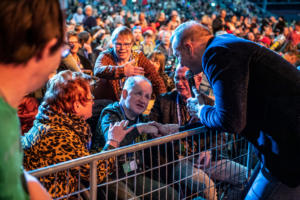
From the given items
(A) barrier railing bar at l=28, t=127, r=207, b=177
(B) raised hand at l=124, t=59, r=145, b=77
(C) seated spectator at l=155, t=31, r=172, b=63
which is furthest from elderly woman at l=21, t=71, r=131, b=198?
→ (C) seated spectator at l=155, t=31, r=172, b=63

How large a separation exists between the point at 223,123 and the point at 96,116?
1.83m

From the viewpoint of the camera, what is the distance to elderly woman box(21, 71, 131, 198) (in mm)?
1781

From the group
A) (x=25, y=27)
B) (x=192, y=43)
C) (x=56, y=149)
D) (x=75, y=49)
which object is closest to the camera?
(x=25, y=27)

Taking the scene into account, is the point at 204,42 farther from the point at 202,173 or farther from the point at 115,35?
the point at 115,35

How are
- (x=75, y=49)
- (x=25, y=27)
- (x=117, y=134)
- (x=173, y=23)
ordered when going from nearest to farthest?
(x=25, y=27)
(x=117, y=134)
(x=75, y=49)
(x=173, y=23)

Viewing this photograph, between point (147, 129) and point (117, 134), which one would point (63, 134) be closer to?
point (117, 134)

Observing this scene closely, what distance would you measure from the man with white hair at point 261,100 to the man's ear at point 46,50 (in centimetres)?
106

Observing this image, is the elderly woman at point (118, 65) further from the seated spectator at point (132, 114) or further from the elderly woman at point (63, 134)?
the elderly woman at point (63, 134)

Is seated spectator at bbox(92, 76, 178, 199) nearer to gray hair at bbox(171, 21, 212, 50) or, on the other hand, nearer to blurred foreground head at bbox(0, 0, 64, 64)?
gray hair at bbox(171, 21, 212, 50)

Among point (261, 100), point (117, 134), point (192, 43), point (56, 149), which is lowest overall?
point (117, 134)

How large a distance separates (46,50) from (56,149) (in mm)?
1193

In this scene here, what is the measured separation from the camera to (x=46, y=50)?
70cm

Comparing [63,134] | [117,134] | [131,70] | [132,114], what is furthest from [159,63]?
[63,134]

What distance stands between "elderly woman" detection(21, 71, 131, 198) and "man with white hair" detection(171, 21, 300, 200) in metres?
0.77
